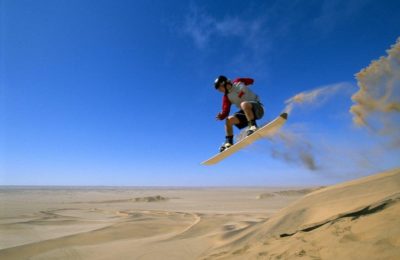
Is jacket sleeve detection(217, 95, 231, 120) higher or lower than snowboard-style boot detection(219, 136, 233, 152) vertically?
higher

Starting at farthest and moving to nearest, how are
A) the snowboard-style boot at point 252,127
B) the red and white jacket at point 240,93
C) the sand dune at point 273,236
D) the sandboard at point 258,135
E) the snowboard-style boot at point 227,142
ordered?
1. the snowboard-style boot at point 227,142
2. the red and white jacket at point 240,93
3. the snowboard-style boot at point 252,127
4. the sandboard at point 258,135
5. the sand dune at point 273,236

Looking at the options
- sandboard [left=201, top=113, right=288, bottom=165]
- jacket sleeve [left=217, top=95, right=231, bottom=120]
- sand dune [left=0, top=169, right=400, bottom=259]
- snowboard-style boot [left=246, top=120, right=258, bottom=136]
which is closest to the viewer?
sand dune [left=0, top=169, right=400, bottom=259]

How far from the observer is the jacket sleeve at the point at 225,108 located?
8633mm

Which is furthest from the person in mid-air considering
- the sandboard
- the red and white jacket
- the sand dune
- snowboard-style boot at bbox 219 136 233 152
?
the sand dune

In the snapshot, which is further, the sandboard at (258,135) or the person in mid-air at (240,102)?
the person in mid-air at (240,102)

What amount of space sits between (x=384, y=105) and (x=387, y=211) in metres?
6.68

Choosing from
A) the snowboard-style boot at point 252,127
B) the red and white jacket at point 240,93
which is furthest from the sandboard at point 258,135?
the red and white jacket at point 240,93

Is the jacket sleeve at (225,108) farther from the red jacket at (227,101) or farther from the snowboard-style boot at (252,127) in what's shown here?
the snowboard-style boot at (252,127)

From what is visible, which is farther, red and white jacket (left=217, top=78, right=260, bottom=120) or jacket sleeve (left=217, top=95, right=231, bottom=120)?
jacket sleeve (left=217, top=95, right=231, bottom=120)

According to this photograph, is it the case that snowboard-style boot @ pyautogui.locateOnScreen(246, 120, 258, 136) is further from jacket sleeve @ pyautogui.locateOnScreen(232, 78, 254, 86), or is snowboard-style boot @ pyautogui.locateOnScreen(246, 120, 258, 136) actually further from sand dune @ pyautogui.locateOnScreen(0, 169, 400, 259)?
sand dune @ pyautogui.locateOnScreen(0, 169, 400, 259)

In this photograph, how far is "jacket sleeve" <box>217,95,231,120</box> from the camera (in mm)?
8633

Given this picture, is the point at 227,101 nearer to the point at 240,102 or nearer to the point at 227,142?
the point at 240,102

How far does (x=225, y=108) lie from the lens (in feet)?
28.6

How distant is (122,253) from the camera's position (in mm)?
9094
